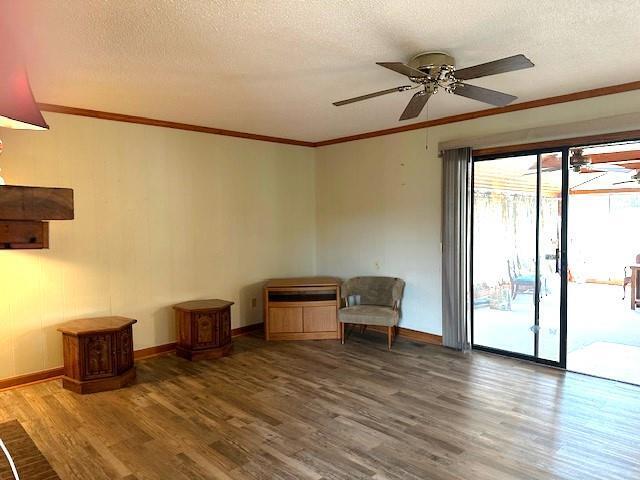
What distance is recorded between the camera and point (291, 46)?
279 centimetres

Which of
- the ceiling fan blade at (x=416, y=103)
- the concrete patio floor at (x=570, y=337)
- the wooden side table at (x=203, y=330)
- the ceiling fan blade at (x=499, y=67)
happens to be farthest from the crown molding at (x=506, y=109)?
the wooden side table at (x=203, y=330)

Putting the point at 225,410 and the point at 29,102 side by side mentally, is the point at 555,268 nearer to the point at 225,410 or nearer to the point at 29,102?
the point at 225,410

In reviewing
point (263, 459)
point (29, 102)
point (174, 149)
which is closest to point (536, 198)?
point (263, 459)

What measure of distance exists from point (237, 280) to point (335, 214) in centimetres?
162

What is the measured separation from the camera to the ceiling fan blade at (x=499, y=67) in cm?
239

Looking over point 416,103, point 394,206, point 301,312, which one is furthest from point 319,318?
point 416,103

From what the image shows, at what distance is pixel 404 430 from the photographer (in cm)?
305

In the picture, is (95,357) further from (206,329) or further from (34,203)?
(34,203)

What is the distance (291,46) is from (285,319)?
3.32m

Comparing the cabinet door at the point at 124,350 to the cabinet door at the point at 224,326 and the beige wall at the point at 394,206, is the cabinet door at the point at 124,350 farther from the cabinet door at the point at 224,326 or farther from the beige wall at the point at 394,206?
the beige wall at the point at 394,206

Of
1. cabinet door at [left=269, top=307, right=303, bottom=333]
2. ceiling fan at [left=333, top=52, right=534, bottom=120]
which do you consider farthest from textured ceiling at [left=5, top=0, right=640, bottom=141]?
cabinet door at [left=269, top=307, right=303, bottom=333]

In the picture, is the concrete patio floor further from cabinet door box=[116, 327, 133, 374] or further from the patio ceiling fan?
cabinet door box=[116, 327, 133, 374]

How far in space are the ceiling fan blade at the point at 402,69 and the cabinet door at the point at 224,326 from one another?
3.06 m

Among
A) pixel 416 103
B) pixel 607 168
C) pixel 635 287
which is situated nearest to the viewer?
pixel 416 103
